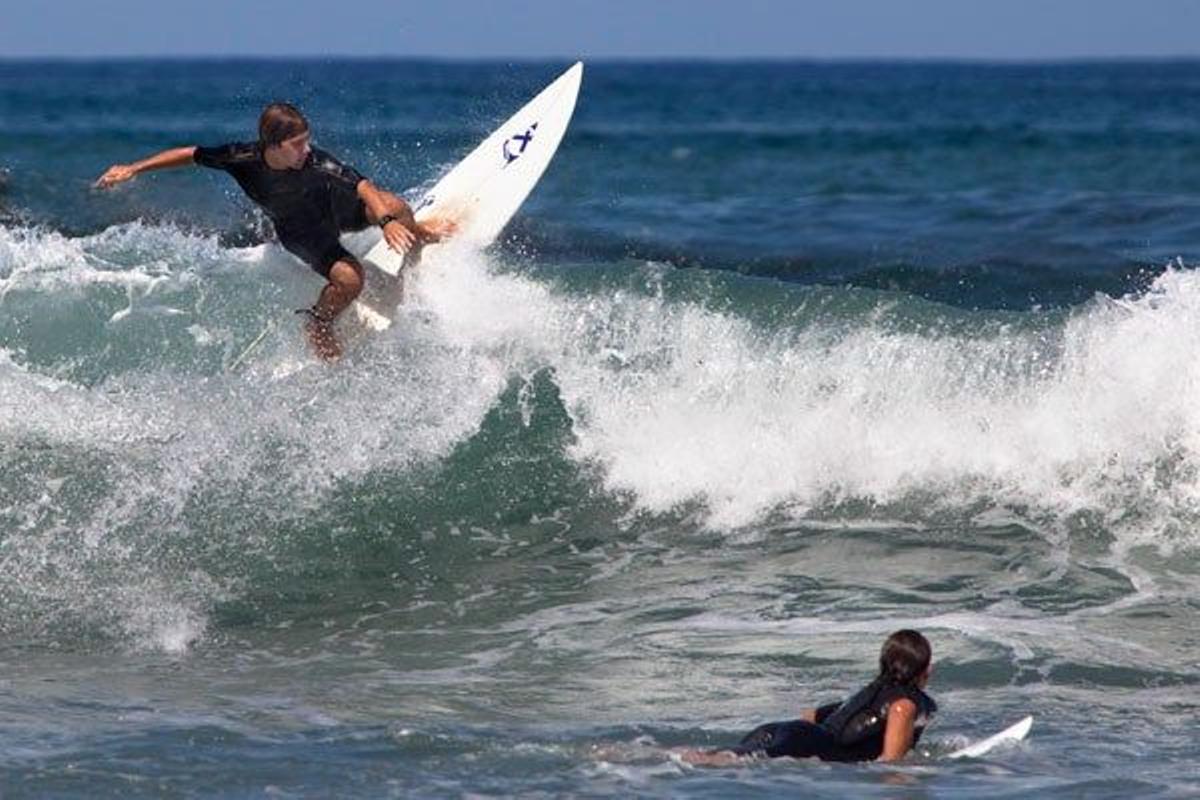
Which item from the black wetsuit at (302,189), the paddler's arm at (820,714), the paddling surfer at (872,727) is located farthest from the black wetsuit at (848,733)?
the black wetsuit at (302,189)

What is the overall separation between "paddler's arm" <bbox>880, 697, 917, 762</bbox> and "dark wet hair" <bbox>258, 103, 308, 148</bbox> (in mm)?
4242

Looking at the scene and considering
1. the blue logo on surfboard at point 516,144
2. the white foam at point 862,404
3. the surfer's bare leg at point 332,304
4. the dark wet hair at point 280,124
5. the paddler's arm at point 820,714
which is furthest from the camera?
the blue logo on surfboard at point 516,144

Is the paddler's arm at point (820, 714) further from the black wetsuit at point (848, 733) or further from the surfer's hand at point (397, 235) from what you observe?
the surfer's hand at point (397, 235)

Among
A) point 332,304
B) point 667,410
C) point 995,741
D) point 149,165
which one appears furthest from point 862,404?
point 995,741

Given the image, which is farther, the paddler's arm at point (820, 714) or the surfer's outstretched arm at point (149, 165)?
the surfer's outstretched arm at point (149, 165)

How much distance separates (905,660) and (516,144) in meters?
5.41

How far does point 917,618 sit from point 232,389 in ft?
12.6

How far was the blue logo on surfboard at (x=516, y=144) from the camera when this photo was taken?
11.6 metres

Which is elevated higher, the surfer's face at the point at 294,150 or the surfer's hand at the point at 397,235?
the surfer's face at the point at 294,150

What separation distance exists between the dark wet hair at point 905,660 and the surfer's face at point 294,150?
409cm

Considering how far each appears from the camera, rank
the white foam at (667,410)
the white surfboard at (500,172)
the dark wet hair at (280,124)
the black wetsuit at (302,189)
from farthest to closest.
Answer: the white surfboard at (500,172) → the white foam at (667,410) → the black wetsuit at (302,189) → the dark wet hair at (280,124)

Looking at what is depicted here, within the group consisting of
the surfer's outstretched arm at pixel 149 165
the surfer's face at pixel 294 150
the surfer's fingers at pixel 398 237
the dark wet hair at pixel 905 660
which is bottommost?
the dark wet hair at pixel 905 660

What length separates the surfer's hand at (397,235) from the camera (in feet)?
31.8

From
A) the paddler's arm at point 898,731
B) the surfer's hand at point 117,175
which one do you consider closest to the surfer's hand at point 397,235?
the surfer's hand at point 117,175
